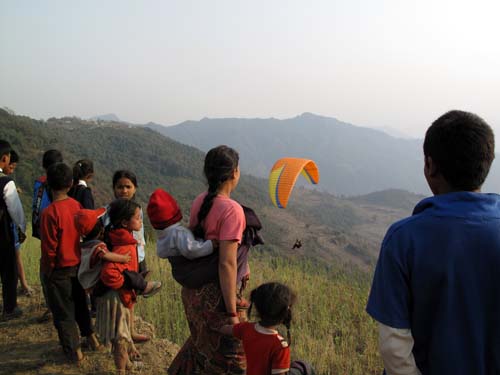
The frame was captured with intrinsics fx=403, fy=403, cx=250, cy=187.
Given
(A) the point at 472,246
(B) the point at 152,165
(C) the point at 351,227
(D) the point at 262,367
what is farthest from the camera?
(C) the point at 351,227

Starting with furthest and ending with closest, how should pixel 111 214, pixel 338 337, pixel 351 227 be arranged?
pixel 351 227, pixel 338 337, pixel 111 214

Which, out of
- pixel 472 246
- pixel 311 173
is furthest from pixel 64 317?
pixel 311 173

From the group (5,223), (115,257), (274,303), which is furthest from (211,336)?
(5,223)

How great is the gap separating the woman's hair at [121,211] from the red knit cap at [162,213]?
0.51 m

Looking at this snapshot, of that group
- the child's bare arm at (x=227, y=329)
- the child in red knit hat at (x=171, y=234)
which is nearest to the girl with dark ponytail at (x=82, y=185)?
the child in red knit hat at (x=171, y=234)

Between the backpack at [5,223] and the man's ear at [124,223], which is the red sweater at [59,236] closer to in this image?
the man's ear at [124,223]

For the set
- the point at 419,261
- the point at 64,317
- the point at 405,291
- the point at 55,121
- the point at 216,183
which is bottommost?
the point at 64,317

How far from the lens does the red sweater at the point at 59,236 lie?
3.38 meters

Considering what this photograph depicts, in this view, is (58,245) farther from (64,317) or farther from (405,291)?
(405,291)

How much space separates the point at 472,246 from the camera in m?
1.43

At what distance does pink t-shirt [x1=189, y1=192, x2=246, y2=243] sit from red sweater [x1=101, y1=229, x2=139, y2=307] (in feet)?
3.19

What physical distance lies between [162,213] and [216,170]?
48 centimetres

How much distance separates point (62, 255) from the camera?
343 centimetres

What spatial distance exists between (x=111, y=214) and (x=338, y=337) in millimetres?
3225
